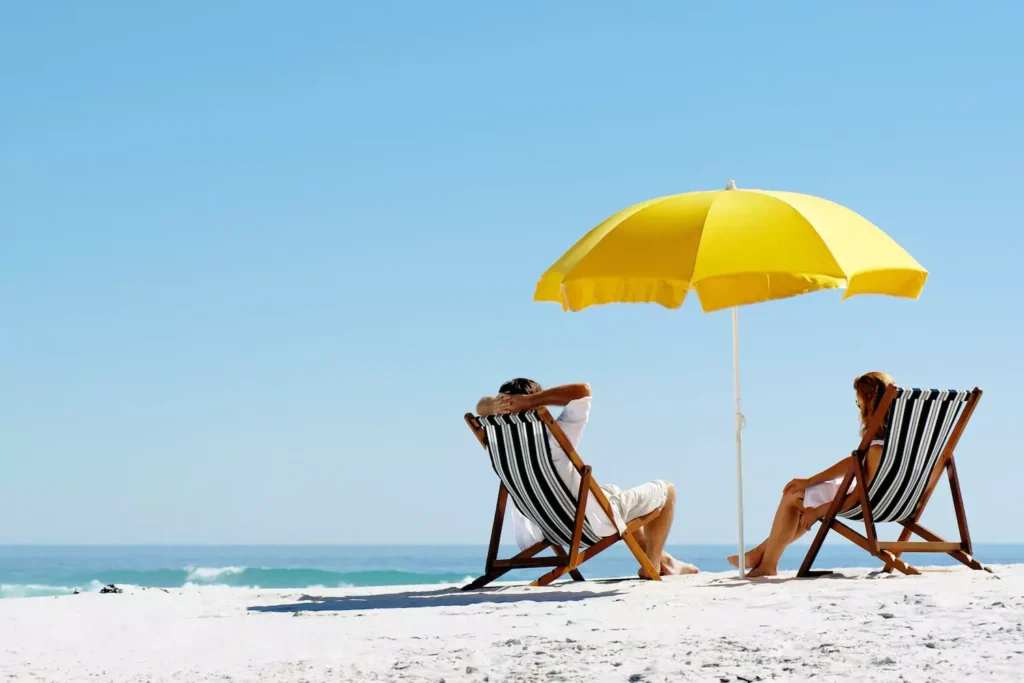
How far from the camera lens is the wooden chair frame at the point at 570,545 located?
5.93 metres

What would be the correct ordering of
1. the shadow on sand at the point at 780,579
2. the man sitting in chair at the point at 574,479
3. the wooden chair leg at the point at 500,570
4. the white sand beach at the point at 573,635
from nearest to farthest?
1. the white sand beach at the point at 573,635
2. the shadow on sand at the point at 780,579
3. the man sitting in chair at the point at 574,479
4. the wooden chair leg at the point at 500,570

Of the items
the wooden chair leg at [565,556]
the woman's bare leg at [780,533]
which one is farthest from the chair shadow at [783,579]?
the wooden chair leg at [565,556]

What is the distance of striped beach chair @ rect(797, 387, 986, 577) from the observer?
5.90 meters

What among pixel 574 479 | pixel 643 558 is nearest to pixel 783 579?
pixel 643 558

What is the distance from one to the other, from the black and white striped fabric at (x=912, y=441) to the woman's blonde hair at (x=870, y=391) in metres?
0.18

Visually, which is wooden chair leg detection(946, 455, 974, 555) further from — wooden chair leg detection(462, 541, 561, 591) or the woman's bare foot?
wooden chair leg detection(462, 541, 561, 591)

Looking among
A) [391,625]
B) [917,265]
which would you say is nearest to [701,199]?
[917,265]

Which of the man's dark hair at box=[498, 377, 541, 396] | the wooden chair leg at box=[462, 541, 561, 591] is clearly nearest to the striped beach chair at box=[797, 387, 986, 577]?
the wooden chair leg at box=[462, 541, 561, 591]

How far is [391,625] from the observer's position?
4.84 m

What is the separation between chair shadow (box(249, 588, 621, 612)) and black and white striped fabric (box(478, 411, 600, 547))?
0.40 metres

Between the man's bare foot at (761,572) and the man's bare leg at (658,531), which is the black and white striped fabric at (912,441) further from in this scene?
the man's bare leg at (658,531)

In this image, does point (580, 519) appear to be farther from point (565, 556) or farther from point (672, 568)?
point (672, 568)

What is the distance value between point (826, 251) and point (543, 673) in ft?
9.35

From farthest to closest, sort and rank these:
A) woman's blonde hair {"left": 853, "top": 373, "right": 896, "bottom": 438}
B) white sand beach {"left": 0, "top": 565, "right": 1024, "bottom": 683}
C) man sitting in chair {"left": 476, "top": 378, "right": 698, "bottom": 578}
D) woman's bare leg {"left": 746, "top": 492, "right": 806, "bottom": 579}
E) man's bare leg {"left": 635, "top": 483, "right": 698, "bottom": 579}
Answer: man's bare leg {"left": 635, "top": 483, "right": 698, "bottom": 579} → woman's bare leg {"left": 746, "top": 492, "right": 806, "bottom": 579} → woman's blonde hair {"left": 853, "top": 373, "right": 896, "bottom": 438} → man sitting in chair {"left": 476, "top": 378, "right": 698, "bottom": 578} → white sand beach {"left": 0, "top": 565, "right": 1024, "bottom": 683}
